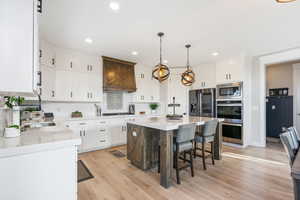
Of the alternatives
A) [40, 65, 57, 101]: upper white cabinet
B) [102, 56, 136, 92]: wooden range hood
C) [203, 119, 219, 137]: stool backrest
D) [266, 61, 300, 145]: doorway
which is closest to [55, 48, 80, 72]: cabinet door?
[40, 65, 57, 101]: upper white cabinet

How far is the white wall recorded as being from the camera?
4902 millimetres

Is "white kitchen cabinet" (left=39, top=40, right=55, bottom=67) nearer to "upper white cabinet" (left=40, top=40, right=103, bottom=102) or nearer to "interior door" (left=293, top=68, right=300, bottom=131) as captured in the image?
"upper white cabinet" (left=40, top=40, right=103, bottom=102)

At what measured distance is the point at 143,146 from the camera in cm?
270

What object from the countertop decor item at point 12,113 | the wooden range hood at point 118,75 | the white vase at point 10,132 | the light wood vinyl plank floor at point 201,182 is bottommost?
the light wood vinyl plank floor at point 201,182

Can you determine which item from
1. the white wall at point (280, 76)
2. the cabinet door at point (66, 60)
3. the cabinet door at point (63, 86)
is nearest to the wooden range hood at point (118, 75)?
the cabinet door at point (66, 60)

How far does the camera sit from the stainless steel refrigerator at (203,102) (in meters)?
4.79

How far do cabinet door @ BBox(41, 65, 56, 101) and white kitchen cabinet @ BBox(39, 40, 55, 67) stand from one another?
11 centimetres

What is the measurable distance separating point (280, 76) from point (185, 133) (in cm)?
510

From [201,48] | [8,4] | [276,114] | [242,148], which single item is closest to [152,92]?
[201,48]

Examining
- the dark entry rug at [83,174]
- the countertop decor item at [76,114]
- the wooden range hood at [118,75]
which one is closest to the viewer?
the dark entry rug at [83,174]

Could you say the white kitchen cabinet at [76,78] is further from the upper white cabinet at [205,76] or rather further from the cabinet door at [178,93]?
the upper white cabinet at [205,76]

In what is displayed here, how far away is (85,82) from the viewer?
4039 mm

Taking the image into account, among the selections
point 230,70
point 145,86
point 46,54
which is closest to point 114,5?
point 46,54

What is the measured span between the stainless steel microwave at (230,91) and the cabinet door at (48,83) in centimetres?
472
